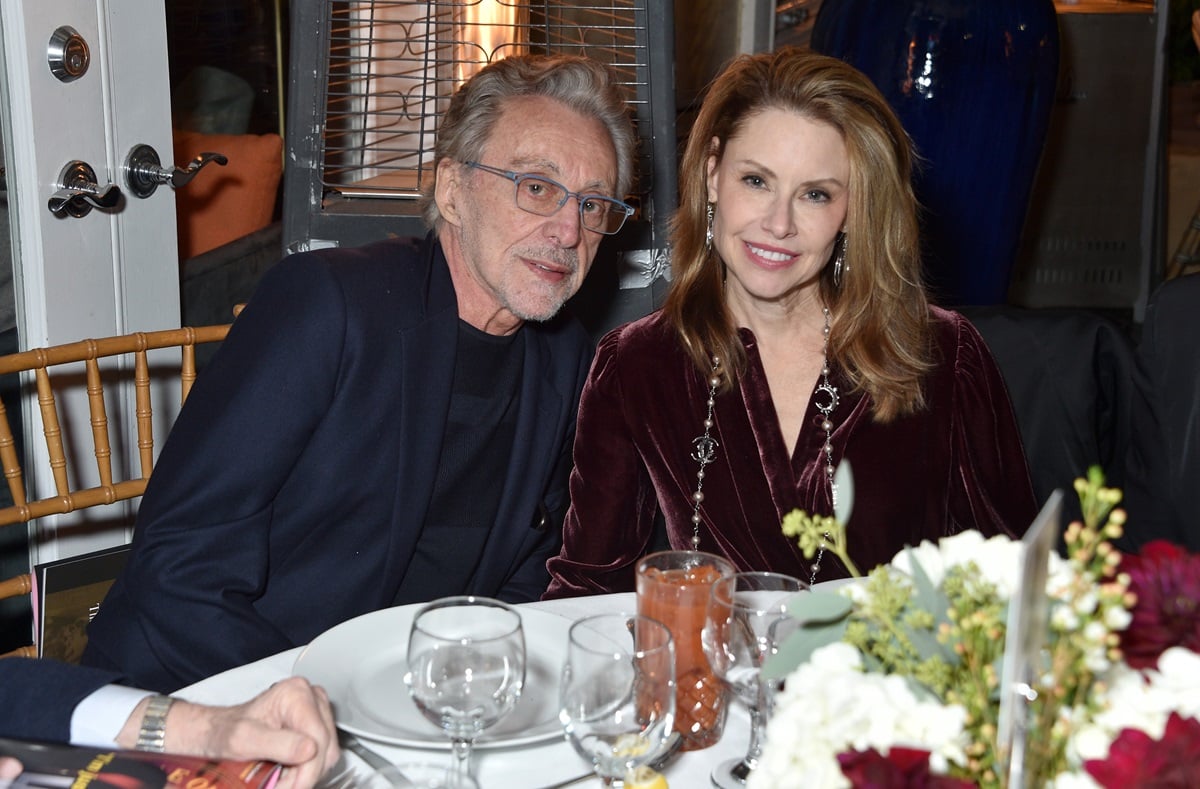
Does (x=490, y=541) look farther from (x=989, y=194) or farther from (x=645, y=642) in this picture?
(x=989, y=194)

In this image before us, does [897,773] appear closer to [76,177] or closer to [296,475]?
[296,475]

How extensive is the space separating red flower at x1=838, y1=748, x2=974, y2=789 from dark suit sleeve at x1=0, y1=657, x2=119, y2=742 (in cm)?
72

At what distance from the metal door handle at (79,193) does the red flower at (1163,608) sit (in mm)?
2172

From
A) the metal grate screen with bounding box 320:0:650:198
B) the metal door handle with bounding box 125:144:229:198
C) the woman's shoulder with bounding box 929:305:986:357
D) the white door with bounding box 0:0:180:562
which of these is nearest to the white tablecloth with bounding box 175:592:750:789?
the woman's shoulder with bounding box 929:305:986:357

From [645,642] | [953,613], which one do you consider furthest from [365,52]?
[953,613]

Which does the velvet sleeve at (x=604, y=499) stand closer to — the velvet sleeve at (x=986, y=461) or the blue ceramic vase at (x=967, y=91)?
the velvet sleeve at (x=986, y=461)

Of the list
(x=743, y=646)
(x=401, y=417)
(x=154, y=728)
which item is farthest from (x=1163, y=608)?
(x=401, y=417)

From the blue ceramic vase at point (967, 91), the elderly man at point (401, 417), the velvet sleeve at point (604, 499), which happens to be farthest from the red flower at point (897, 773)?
the blue ceramic vase at point (967, 91)

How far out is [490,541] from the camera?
1788 mm

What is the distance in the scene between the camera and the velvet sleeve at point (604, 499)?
1854 mm

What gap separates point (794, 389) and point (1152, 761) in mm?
1341

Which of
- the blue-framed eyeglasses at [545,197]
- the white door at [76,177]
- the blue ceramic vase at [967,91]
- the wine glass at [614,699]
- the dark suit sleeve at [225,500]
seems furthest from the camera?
the blue ceramic vase at [967,91]

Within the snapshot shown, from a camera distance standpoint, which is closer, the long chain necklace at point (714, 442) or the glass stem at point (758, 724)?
the glass stem at point (758, 724)

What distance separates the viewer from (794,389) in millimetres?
1939
